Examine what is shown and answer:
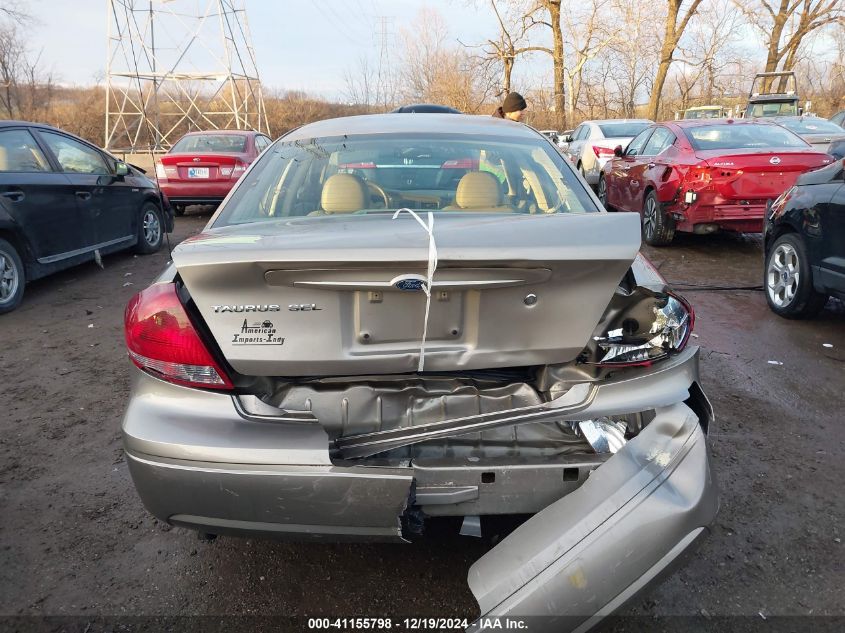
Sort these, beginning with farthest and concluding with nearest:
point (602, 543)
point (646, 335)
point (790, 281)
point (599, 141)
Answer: point (599, 141) → point (790, 281) → point (646, 335) → point (602, 543)

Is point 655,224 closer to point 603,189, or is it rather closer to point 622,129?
point 603,189

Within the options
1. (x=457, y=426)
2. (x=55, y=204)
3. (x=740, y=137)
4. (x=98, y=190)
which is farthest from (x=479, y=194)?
(x=740, y=137)

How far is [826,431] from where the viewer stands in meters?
3.36

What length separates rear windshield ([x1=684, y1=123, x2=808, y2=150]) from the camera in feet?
24.3

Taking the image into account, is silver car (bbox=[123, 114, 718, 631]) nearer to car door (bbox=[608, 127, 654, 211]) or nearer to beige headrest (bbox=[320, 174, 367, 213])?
beige headrest (bbox=[320, 174, 367, 213])

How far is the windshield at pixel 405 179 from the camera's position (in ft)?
8.95

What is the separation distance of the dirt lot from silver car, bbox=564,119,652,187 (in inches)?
354

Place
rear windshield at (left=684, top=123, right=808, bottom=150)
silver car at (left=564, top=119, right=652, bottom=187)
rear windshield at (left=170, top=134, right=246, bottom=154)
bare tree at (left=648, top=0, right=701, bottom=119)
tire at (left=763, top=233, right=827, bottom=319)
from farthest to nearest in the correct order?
1. bare tree at (left=648, top=0, right=701, bottom=119)
2. silver car at (left=564, top=119, right=652, bottom=187)
3. rear windshield at (left=170, top=134, right=246, bottom=154)
4. rear windshield at (left=684, top=123, right=808, bottom=150)
5. tire at (left=763, top=233, right=827, bottom=319)

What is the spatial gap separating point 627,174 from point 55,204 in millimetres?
7191

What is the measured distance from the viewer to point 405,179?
3.10 meters

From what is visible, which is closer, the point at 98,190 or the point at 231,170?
the point at 98,190

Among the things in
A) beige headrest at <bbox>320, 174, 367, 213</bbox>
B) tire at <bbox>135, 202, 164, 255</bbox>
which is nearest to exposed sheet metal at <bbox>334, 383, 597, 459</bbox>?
beige headrest at <bbox>320, 174, 367, 213</bbox>

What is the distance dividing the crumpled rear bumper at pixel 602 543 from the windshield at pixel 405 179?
1240 millimetres

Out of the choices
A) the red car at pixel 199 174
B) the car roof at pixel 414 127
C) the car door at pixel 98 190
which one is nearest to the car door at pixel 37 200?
the car door at pixel 98 190
